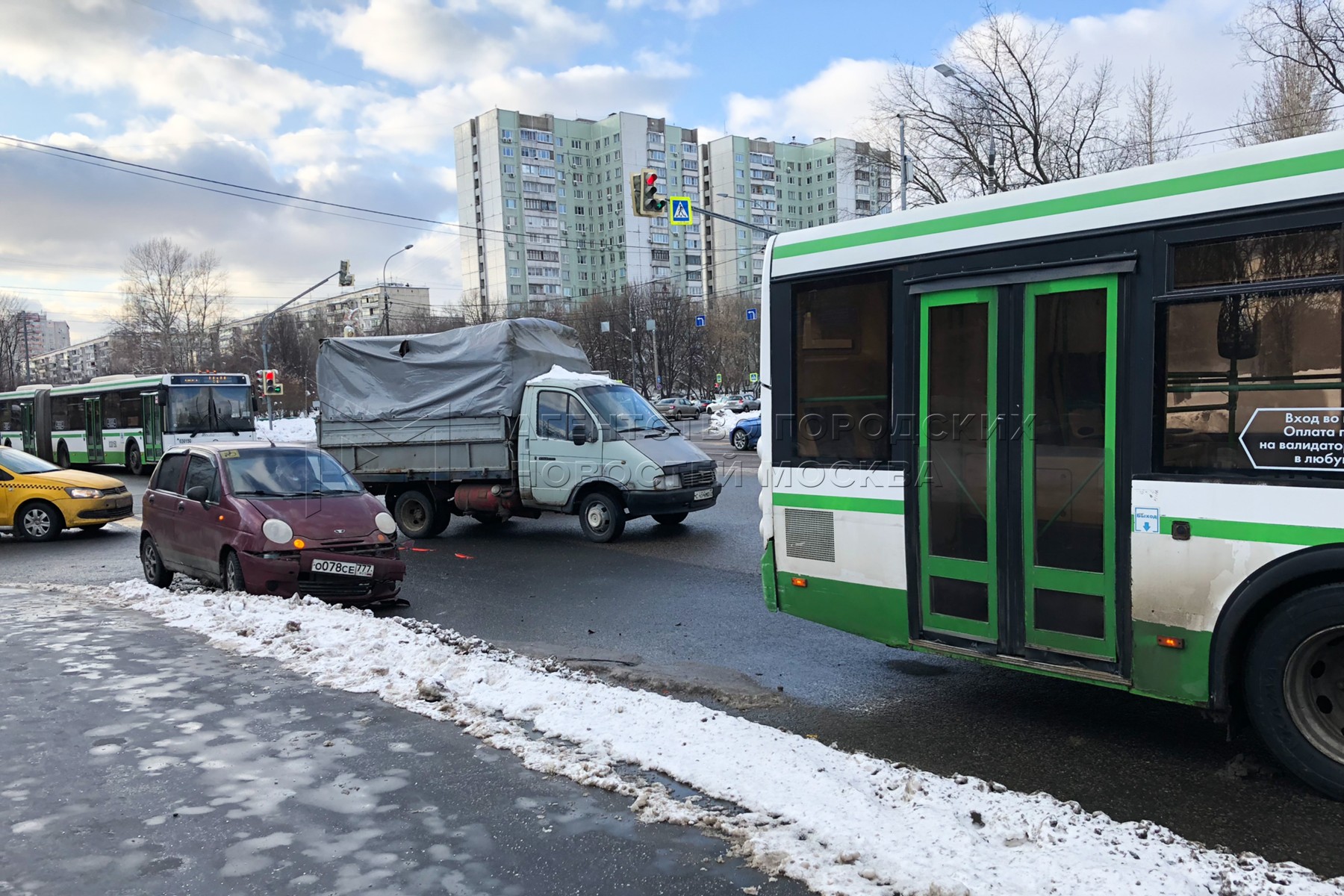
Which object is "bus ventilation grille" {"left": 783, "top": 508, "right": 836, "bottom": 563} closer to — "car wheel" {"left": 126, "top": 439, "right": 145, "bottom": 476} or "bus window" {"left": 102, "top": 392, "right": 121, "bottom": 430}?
"car wheel" {"left": 126, "top": 439, "right": 145, "bottom": 476}

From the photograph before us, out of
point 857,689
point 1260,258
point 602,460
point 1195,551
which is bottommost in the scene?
point 857,689

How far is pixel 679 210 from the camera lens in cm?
2311

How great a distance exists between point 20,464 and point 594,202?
100186 mm

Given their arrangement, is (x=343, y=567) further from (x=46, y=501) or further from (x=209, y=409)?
(x=209, y=409)

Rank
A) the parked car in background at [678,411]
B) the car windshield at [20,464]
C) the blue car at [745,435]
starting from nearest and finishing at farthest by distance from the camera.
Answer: the car windshield at [20,464]
the blue car at [745,435]
the parked car in background at [678,411]

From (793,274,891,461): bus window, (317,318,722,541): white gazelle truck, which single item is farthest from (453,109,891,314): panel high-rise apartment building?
(793,274,891,461): bus window

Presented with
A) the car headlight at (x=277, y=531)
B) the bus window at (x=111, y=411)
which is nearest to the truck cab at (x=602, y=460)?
the car headlight at (x=277, y=531)

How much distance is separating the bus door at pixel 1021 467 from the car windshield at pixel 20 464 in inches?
619

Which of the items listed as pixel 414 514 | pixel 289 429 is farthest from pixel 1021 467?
pixel 289 429

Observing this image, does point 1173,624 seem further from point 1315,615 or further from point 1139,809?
point 1139,809

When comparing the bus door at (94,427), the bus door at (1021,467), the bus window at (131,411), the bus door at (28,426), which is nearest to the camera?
the bus door at (1021,467)

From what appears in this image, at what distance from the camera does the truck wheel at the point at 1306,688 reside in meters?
4.04

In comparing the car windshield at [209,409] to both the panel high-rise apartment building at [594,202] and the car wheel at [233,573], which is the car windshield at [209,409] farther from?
the panel high-rise apartment building at [594,202]

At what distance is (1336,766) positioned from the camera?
4.03 meters
